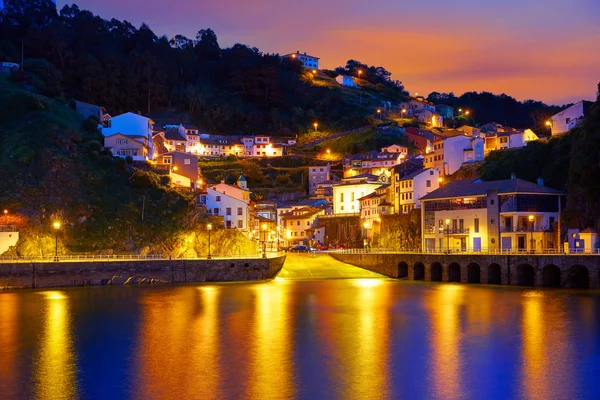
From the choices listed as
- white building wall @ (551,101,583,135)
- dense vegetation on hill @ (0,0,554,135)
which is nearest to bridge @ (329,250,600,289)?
white building wall @ (551,101,583,135)

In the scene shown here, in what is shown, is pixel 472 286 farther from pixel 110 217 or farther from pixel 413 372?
pixel 110 217

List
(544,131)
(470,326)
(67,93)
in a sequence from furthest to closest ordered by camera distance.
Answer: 1. (67,93)
2. (544,131)
3. (470,326)

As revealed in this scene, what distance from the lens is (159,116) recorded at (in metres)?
136

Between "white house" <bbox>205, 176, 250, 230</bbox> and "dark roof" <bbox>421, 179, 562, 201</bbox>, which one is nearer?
"dark roof" <bbox>421, 179, 562, 201</bbox>

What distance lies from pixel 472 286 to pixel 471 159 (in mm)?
34266

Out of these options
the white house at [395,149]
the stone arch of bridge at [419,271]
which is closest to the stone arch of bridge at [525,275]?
the stone arch of bridge at [419,271]

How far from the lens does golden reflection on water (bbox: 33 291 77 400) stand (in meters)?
24.8

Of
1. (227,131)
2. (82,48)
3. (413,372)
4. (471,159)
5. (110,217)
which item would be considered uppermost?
(82,48)

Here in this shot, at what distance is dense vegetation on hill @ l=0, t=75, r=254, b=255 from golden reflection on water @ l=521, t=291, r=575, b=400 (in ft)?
117

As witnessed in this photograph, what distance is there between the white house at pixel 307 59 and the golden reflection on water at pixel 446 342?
146616mm

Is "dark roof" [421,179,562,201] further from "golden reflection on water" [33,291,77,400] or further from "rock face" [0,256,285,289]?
"golden reflection on water" [33,291,77,400]

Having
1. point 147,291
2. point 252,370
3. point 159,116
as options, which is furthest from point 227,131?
point 252,370

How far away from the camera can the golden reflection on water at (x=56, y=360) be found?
81.5ft

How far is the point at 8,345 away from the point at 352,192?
65613 millimetres
